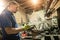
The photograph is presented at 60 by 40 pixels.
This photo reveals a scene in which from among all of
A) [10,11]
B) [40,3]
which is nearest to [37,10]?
[40,3]

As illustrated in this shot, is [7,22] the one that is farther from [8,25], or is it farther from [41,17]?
[41,17]

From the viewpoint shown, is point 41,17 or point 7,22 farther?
point 41,17

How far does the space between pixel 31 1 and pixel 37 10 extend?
280 mm

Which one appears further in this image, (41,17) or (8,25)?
(41,17)

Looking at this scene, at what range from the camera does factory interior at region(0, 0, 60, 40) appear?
134 inches

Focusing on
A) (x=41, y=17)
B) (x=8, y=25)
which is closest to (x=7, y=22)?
(x=8, y=25)

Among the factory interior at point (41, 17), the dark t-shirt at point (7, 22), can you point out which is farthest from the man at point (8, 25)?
the factory interior at point (41, 17)

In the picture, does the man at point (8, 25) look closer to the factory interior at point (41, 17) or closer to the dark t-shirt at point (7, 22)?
the dark t-shirt at point (7, 22)

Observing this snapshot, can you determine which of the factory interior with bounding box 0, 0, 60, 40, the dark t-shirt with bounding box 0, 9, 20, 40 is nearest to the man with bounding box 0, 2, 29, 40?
the dark t-shirt with bounding box 0, 9, 20, 40

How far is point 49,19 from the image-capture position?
137 inches

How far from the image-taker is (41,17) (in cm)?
354

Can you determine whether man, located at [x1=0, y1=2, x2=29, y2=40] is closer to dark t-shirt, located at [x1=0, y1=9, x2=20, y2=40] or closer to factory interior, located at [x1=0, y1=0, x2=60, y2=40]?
dark t-shirt, located at [x1=0, y1=9, x2=20, y2=40]

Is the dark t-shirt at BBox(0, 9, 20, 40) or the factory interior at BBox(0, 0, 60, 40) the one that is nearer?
the dark t-shirt at BBox(0, 9, 20, 40)

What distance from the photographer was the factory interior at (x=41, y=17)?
3.41 m
